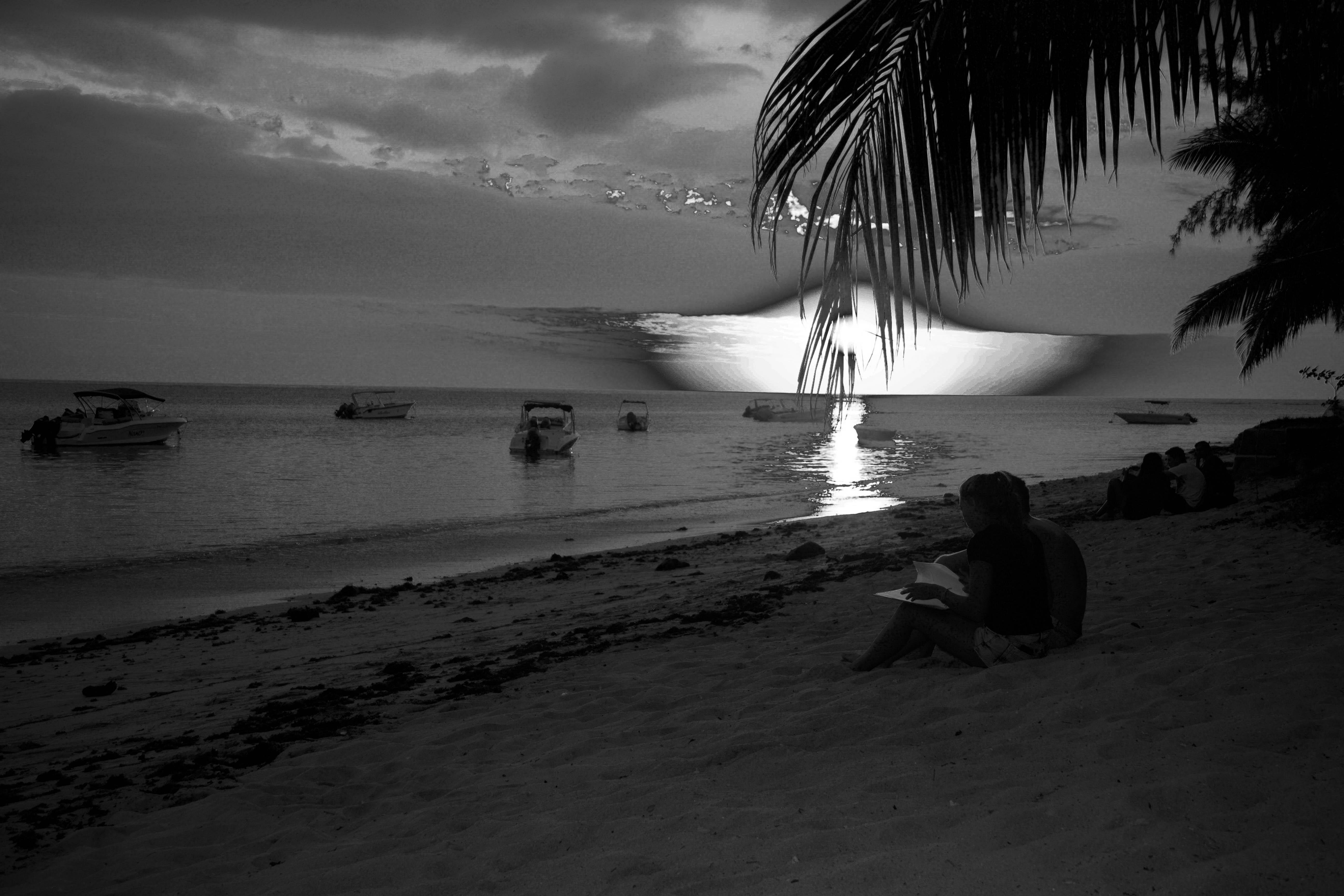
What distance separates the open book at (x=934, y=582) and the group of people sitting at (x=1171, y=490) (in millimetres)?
8089

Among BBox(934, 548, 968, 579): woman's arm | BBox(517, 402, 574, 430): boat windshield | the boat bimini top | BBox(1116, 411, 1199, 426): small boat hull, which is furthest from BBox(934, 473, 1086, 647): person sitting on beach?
BBox(1116, 411, 1199, 426): small boat hull

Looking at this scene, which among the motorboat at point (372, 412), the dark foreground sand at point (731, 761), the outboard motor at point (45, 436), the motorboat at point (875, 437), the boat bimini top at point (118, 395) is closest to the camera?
the dark foreground sand at point (731, 761)

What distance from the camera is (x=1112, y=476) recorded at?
22812 millimetres

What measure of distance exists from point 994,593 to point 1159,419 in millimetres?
89278

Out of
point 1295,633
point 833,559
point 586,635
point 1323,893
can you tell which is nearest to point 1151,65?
point 1323,893

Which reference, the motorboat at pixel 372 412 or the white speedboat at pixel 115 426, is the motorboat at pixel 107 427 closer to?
the white speedboat at pixel 115 426

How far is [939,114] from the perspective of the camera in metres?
2.41

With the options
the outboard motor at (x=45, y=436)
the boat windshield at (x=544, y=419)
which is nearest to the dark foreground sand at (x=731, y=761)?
the boat windshield at (x=544, y=419)

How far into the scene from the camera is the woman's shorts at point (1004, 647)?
5.08m

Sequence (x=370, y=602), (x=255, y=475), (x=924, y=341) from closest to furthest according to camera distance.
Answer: (x=924, y=341)
(x=370, y=602)
(x=255, y=475)

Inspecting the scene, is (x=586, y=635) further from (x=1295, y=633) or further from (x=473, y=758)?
(x=1295, y=633)

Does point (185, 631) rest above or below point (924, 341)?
below

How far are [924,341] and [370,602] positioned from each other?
34.4 feet

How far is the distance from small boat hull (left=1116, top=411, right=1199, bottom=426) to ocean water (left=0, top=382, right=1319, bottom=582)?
268 inches
